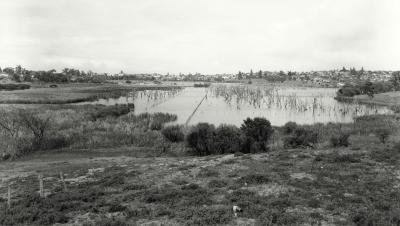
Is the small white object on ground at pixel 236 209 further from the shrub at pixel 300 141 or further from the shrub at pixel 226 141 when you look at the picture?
the shrub at pixel 300 141

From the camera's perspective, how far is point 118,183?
15945mm

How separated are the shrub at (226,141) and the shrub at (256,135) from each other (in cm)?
69

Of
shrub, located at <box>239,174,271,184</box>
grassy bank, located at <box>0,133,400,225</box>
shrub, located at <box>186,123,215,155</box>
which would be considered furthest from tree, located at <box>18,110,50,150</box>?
shrub, located at <box>239,174,271,184</box>

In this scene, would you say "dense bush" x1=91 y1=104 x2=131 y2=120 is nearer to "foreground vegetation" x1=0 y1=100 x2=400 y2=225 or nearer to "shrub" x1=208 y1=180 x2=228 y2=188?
"foreground vegetation" x1=0 y1=100 x2=400 y2=225

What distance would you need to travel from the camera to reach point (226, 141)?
27.9 m

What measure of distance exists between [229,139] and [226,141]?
1.19 ft

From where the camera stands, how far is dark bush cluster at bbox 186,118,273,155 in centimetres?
2764

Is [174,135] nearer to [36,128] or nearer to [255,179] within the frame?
[36,128]

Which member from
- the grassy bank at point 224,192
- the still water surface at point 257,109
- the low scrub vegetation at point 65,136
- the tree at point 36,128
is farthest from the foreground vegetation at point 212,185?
the still water surface at point 257,109

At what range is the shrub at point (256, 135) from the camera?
2770 centimetres

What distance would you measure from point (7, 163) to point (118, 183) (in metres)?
13.6

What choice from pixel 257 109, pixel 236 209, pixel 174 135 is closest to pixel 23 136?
pixel 174 135

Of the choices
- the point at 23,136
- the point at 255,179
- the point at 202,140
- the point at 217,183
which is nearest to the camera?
the point at 217,183

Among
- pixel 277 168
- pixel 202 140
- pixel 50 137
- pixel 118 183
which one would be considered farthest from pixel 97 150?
pixel 277 168
